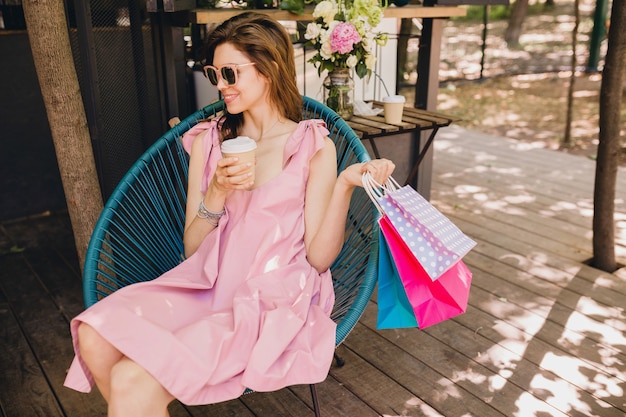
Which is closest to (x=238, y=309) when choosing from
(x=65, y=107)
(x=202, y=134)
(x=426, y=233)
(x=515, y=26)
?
(x=426, y=233)

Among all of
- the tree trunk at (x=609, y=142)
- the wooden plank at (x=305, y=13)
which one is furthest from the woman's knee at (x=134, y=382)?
the tree trunk at (x=609, y=142)

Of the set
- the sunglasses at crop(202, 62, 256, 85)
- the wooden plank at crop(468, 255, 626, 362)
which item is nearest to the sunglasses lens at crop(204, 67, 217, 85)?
the sunglasses at crop(202, 62, 256, 85)

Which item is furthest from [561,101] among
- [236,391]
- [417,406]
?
[236,391]

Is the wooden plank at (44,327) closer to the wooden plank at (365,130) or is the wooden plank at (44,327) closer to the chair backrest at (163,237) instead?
the chair backrest at (163,237)

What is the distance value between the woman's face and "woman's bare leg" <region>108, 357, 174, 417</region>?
2.70 feet

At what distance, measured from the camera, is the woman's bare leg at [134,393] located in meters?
1.44

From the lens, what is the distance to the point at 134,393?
1.45 m

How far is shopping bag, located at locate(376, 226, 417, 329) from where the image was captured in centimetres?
176

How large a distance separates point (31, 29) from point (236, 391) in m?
1.34

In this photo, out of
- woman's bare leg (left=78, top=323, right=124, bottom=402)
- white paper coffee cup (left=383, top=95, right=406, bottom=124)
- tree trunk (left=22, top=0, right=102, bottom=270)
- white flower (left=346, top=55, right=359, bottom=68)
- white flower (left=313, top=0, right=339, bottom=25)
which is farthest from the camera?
white paper coffee cup (left=383, top=95, right=406, bottom=124)

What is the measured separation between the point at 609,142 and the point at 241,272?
2022 millimetres

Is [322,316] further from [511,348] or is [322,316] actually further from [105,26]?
[105,26]

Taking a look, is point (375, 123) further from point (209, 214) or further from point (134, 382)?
point (134, 382)

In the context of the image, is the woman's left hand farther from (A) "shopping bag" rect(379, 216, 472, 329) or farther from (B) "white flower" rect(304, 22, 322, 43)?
(B) "white flower" rect(304, 22, 322, 43)
